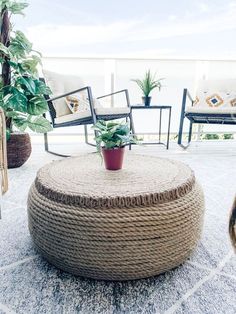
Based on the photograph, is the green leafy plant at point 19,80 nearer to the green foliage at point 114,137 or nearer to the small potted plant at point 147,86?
the green foliage at point 114,137

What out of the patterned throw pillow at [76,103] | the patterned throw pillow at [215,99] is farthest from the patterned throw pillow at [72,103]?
the patterned throw pillow at [215,99]

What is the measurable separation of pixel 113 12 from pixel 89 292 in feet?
14.9

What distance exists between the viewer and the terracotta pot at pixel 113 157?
3.12 ft

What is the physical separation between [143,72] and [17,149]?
221 cm

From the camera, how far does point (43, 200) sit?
2.63 feet

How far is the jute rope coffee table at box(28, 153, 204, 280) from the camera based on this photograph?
0.71 m

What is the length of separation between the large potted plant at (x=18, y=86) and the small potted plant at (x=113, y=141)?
1.11 m

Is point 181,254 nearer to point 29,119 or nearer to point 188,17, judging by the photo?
point 29,119

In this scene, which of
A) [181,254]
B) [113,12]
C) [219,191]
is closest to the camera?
[181,254]

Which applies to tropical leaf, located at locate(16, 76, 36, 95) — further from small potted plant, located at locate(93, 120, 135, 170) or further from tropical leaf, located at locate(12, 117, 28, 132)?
small potted plant, located at locate(93, 120, 135, 170)

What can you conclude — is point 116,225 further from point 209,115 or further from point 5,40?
point 209,115

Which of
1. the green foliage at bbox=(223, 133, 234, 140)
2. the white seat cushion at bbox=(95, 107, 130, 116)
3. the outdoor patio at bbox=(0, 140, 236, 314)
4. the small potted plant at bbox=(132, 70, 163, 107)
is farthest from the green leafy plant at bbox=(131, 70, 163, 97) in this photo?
the outdoor patio at bbox=(0, 140, 236, 314)

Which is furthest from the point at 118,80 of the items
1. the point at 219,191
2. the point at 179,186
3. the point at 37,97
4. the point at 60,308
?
the point at 60,308

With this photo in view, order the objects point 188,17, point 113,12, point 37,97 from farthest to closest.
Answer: point 113,12
point 188,17
point 37,97
